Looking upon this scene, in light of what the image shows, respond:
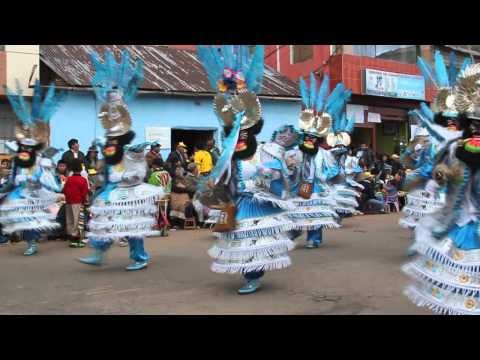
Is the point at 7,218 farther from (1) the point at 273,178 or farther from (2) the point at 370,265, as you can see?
(2) the point at 370,265

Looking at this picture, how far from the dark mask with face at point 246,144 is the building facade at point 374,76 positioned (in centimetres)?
1348

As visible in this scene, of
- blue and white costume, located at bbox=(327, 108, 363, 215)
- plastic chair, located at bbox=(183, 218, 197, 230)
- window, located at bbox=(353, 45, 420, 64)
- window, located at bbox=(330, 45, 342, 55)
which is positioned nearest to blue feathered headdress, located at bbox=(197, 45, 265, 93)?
blue and white costume, located at bbox=(327, 108, 363, 215)

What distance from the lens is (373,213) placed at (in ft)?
48.3

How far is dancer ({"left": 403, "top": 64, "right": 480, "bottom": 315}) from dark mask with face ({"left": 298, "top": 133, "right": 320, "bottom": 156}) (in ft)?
13.7

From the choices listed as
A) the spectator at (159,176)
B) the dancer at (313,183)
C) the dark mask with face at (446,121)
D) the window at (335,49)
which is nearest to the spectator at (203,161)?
the spectator at (159,176)

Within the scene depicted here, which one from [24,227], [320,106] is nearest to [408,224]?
→ [320,106]

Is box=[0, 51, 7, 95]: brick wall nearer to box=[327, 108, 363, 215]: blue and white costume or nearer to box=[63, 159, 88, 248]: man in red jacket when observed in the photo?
box=[63, 159, 88, 248]: man in red jacket

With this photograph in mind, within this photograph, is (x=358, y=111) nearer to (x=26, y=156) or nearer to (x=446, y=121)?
(x=446, y=121)

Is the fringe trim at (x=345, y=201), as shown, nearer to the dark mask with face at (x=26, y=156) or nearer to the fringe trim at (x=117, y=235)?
the fringe trim at (x=117, y=235)

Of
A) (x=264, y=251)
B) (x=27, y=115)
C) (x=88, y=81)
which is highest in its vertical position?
(x=88, y=81)

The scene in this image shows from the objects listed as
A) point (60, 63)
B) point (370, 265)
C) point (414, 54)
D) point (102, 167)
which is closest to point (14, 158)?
point (102, 167)

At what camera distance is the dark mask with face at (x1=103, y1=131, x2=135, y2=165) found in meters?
6.98

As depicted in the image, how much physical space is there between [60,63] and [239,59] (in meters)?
9.96

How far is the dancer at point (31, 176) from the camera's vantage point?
840cm
